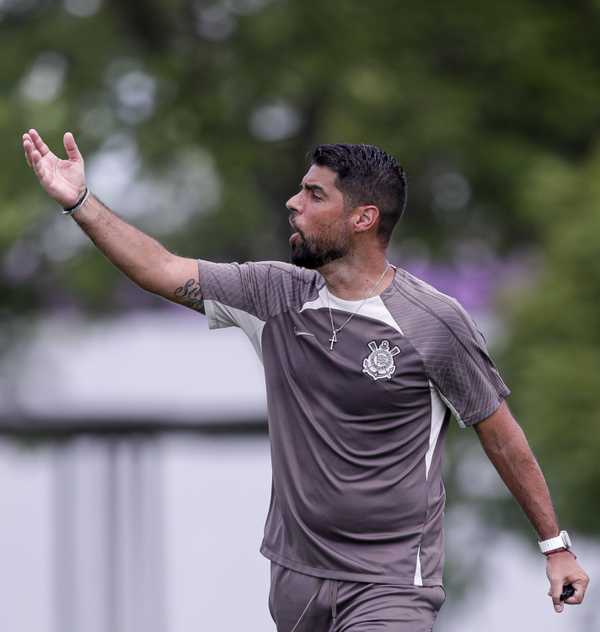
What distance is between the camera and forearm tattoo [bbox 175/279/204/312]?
5.39m

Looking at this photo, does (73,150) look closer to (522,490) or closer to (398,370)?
(398,370)

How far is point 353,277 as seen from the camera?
5.41 metres

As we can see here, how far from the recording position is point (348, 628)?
17.3ft

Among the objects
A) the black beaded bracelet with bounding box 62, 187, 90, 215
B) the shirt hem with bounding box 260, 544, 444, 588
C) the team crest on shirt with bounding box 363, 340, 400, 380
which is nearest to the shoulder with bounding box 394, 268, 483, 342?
the team crest on shirt with bounding box 363, 340, 400, 380

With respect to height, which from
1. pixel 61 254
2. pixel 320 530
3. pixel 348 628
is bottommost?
pixel 348 628

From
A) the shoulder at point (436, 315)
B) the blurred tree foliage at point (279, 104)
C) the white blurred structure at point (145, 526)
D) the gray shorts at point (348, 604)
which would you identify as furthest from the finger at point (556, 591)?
the blurred tree foliage at point (279, 104)

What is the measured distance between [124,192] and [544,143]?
4.58 m

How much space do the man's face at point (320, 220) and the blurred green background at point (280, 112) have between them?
1019 centimetres

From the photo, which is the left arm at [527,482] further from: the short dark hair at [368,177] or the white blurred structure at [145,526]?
the white blurred structure at [145,526]

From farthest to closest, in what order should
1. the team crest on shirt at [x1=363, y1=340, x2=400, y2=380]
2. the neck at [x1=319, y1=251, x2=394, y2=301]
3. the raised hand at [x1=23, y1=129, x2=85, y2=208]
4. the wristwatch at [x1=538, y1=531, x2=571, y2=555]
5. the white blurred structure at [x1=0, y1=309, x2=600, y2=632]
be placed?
the white blurred structure at [x1=0, y1=309, x2=600, y2=632] < the wristwatch at [x1=538, y1=531, x2=571, y2=555] < the neck at [x1=319, y1=251, x2=394, y2=301] < the team crest on shirt at [x1=363, y1=340, x2=400, y2=380] < the raised hand at [x1=23, y1=129, x2=85, y2=208]

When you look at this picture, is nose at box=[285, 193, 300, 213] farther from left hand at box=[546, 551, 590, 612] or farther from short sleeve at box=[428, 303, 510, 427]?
left hand at box=[546, 551, 590, 612]

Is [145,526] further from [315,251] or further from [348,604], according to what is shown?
[315,251]

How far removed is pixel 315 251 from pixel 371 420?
0.59 meters

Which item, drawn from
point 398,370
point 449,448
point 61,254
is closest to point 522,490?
point 398,370
